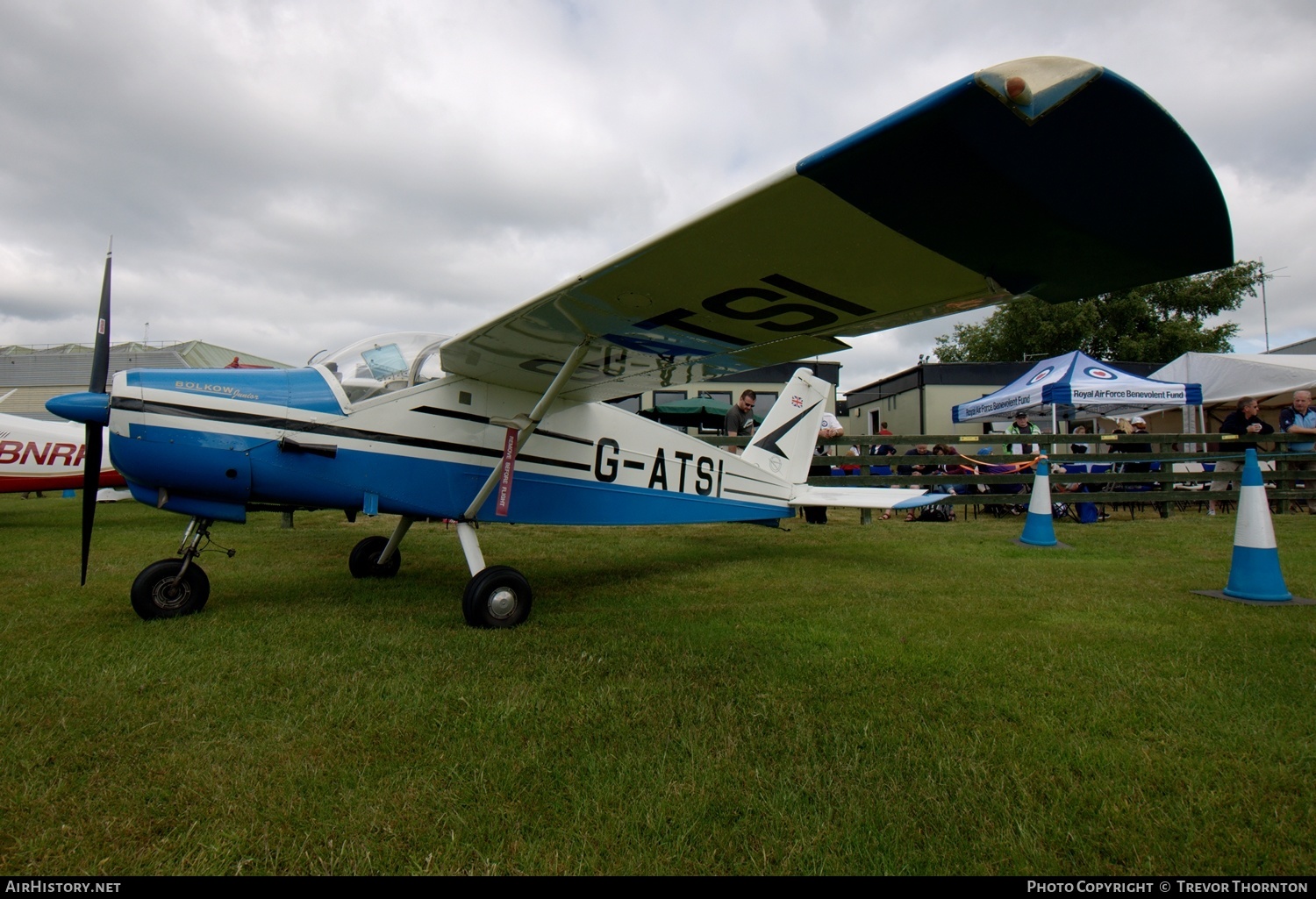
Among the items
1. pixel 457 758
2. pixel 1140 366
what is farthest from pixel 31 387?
pixel 1140 366

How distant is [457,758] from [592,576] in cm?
359

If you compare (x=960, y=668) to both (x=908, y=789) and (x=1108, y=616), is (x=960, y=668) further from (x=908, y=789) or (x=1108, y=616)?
(x=1108, y=616)

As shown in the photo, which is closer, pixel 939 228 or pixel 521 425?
pixel 939 228

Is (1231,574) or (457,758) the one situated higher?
(1231,574)

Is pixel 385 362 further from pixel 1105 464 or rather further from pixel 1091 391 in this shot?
pixel 1091 391

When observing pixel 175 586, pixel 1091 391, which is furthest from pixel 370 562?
pixel 1091 391

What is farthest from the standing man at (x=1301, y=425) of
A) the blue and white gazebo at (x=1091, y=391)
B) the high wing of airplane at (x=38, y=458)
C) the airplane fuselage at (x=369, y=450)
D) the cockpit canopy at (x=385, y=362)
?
the high wing of airplane at (x=38, y=458)

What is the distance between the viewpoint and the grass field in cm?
161

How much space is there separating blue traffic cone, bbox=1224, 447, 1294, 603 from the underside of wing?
306 cm

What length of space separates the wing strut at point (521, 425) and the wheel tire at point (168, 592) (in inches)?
66.3

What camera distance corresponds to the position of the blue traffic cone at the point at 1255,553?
170 inches

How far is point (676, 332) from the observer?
144 inches

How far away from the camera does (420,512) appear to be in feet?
14.5

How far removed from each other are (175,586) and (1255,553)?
284 inches
